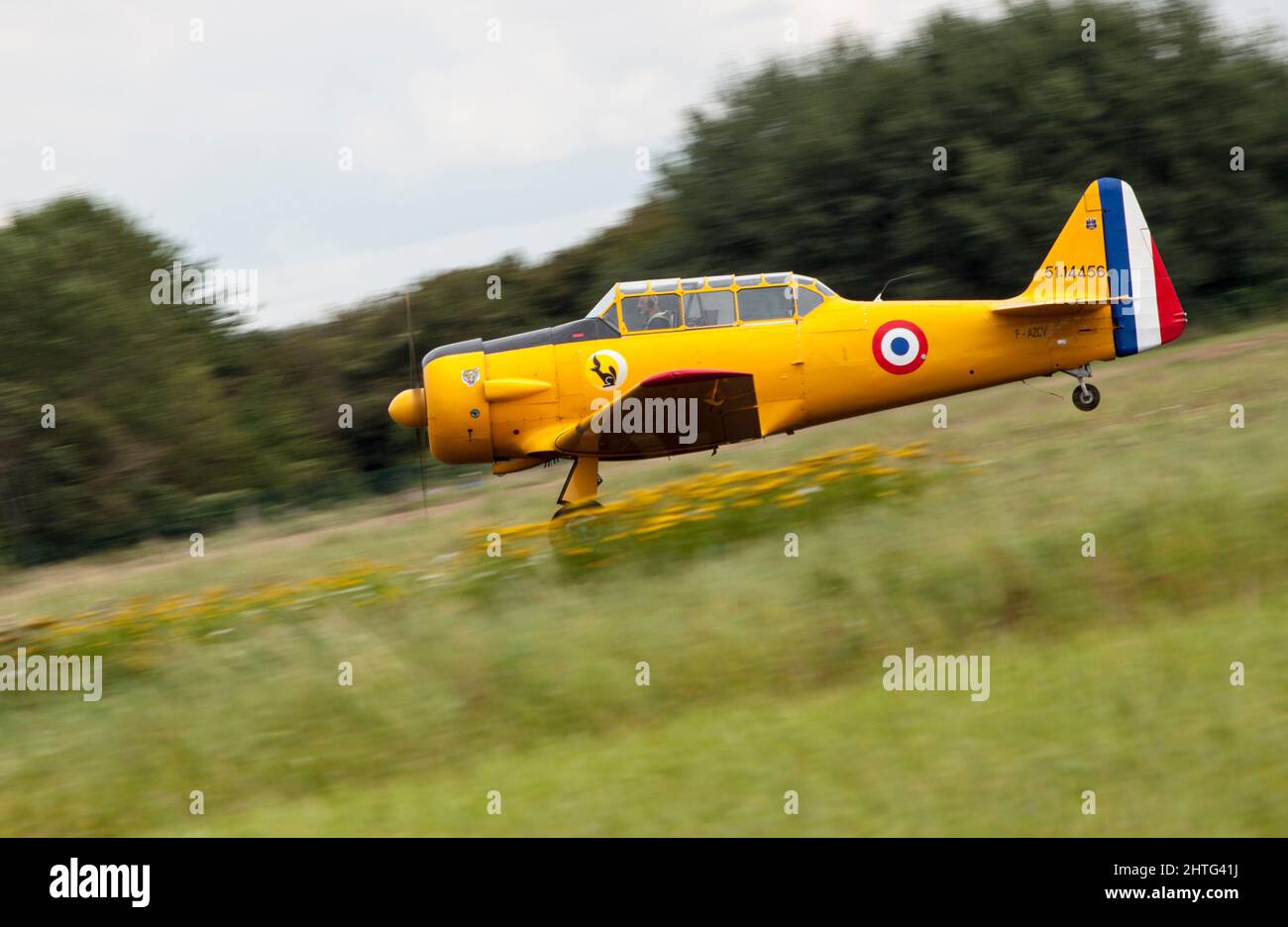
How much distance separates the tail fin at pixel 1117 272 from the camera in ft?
44.6

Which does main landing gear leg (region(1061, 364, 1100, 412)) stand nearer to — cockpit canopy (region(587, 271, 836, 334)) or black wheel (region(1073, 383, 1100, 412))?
black wheel (region(1073, 383, 1100, 412))

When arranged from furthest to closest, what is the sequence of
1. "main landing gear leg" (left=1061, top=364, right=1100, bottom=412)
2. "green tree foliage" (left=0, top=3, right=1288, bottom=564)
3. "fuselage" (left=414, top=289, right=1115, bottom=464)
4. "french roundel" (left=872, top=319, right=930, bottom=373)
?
"green tree foliage" (left=0, top=3, right=1288, bottom=564), "main landing gear leg" (left=1061, top=364, right=1100, bottom=412), "french roundel" (left=872, top=319, right=930, bottom=373), "fuselage" (left=414, top=289, right=1115, bottom=464)

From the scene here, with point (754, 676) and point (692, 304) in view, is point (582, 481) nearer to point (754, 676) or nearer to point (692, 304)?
point (692, 304)

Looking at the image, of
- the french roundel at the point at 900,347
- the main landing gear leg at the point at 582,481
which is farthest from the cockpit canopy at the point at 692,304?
the main landing gear leg at the point at 582,481

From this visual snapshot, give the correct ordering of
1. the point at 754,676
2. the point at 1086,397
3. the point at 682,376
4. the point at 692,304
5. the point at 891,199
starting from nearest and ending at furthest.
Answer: the point at 754,676 < the point at 682,376 < the point at 692,304 < the point at 1086,397 < the point at 891,199

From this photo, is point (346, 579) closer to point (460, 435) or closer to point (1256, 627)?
point (460, 435)

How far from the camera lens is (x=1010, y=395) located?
18.5 m

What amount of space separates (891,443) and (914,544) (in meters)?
5.92

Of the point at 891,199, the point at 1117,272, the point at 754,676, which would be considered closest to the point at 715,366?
the point at 754,676

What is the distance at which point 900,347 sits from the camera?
12.9 meters

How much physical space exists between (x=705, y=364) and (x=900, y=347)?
2071 mm

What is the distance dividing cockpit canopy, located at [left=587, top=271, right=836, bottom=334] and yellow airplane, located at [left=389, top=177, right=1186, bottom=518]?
0.01m

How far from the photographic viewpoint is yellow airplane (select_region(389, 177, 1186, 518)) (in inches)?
486

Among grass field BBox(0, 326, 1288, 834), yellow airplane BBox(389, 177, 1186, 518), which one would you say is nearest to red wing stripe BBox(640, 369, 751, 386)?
yellow airplane BBox(389, 177, 1186, 518)
